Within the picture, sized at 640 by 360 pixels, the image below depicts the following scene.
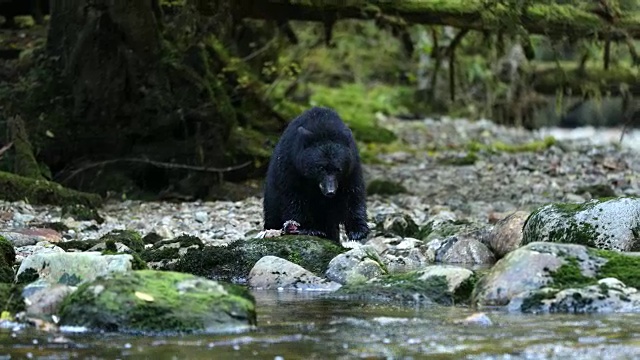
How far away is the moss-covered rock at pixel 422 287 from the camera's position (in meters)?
8.12

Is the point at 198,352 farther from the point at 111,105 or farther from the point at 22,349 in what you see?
the point at 111,105

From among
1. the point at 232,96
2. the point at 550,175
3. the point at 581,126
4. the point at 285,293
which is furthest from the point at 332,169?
the point at 581,126

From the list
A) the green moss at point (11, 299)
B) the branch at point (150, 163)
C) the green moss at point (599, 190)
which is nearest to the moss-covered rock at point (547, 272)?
the green moss at point (11, 299)

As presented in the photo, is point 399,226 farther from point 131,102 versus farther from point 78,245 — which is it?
point 131,102

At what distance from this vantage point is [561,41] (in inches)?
653

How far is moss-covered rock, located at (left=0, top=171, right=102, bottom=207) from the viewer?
43.5 feet

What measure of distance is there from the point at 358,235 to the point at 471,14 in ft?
19.0

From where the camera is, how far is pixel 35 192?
43.9 feet

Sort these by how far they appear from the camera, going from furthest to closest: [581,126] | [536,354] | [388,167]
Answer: [581,126]
[388,167]
[536,354]

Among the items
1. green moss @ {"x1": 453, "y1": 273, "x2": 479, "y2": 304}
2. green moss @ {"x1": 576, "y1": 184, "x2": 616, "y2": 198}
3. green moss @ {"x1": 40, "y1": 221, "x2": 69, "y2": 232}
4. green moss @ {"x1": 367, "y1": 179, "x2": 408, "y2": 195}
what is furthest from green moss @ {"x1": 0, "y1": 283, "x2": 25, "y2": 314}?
green moss @ {"x1": 576, "y1": 184, "x2": 616, "y2": 198}

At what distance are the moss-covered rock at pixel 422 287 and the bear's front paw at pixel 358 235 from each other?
81.1 inches

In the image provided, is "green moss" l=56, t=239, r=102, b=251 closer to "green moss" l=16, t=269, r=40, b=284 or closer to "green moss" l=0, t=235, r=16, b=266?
"green moss" l=0, t=235, r=16, b=266

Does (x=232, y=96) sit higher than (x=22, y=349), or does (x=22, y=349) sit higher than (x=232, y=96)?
(x=232, y=96)

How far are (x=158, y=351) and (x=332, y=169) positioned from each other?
13.3 ft
